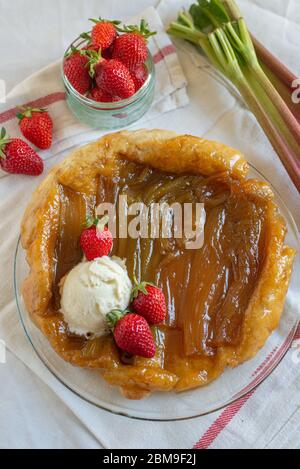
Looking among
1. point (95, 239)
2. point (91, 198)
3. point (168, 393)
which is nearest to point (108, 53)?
point (91, 198)

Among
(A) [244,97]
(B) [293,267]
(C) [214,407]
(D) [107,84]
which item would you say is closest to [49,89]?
(D) [107,84]

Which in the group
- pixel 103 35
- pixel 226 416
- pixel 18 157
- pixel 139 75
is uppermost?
pixel 103 35

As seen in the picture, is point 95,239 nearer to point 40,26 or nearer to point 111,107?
point 111,107

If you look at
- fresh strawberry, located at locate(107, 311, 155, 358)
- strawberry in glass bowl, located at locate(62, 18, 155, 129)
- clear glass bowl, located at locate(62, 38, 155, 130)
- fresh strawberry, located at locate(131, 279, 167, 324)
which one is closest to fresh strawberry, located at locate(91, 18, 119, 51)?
strawberry in glass bowl, located at locate(62, 18, 155, 129)

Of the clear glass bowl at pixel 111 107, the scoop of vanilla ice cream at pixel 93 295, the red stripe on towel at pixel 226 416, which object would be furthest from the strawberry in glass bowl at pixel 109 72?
the red stripe on towel at pixel 226 416

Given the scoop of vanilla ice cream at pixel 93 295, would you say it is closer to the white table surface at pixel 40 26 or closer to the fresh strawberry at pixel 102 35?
the fresh strawberry at pixel 102 35

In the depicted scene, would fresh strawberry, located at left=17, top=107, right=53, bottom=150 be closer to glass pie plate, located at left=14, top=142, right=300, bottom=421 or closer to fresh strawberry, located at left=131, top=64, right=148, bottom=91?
fresh strawberry, located at left=131, top=64, right=148, bottom=91
